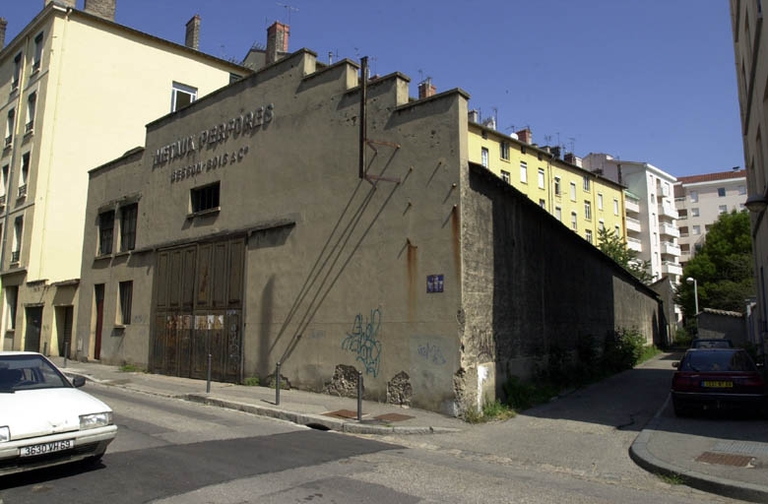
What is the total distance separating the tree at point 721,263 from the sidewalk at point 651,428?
38591mm

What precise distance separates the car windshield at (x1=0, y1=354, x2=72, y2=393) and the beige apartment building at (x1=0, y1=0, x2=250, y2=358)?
2057 centimetres

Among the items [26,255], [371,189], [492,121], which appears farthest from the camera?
[492,121]

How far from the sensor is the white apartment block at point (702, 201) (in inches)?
3004

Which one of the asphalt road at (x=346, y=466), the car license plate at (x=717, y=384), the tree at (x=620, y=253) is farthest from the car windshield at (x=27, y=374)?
the tree at (x=620, y=253)

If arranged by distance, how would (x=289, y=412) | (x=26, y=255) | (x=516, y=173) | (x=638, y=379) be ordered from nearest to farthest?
(x=289, y=412) < (x=638, y=379) < (x=26, y=255) < (x=516, y=173)

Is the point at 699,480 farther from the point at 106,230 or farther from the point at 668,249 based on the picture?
the point at 668,249

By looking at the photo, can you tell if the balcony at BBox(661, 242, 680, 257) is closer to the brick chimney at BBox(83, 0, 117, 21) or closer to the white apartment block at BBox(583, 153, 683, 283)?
the white apartment block at BBox(583, 153, 683, 283)

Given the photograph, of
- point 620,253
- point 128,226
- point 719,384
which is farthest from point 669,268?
point 128,226

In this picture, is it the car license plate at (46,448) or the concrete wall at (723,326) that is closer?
the car license plate at (46,448)

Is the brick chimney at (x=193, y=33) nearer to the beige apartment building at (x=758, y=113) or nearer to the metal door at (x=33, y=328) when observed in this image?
the metal door at (x=33, y=328)

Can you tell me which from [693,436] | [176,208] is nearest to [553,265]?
[693,436]

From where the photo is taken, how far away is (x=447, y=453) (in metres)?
8.82

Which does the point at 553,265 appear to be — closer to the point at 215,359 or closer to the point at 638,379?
the point at 638,379

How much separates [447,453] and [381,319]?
4.26m
